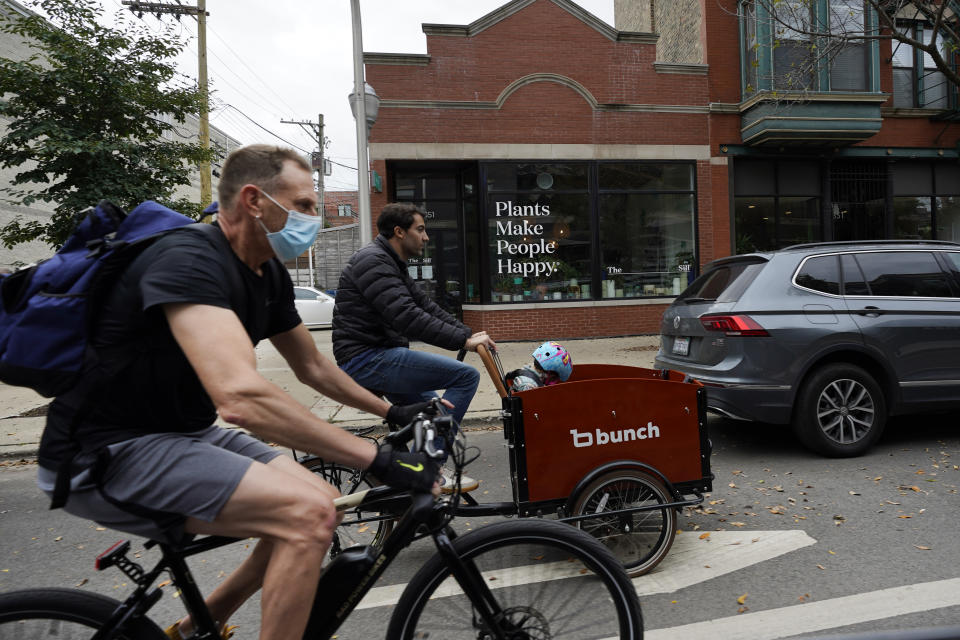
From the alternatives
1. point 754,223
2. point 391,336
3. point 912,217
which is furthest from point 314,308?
point 912,217

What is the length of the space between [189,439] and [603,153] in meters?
13.0

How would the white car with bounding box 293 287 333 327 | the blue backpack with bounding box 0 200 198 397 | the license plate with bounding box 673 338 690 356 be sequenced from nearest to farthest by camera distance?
the blue backpack with bounding box 0 200 198 397, the license plate with bounding box 673 338 690 356, the white car with bounding box 293 287 333 327

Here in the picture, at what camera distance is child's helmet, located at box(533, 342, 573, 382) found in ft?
12.2

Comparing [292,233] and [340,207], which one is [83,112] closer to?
[292,233]

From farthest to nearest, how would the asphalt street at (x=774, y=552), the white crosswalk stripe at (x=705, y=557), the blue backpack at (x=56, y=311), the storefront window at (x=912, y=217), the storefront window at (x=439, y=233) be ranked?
1. the storefront window at (x=912, y=217)
2. the storefront window at (x=439, y=233)
3. the white crosswalk stripe at (x=705, y=557)
4. the asphalt street at (x=774, y=552)
5. the blue backpack at (x=56, y=311)

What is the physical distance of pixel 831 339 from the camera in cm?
527

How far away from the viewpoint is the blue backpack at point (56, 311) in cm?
161

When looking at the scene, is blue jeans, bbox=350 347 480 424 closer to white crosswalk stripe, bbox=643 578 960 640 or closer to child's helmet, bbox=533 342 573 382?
child's helmet, bbox=533 342 573 382

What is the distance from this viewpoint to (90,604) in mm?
1739

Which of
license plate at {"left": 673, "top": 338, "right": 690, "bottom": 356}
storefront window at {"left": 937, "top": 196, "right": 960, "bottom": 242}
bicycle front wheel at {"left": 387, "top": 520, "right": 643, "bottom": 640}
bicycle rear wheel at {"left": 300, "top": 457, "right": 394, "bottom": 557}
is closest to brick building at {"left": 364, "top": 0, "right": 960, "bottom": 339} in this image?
storefront window at {"left": 937, "top": 196, "right": 960, "bottom": 242}

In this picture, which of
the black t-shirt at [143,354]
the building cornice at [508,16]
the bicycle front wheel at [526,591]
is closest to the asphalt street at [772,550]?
the bicycle front wheel at [526,591]

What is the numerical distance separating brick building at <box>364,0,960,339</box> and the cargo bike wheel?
9816mm

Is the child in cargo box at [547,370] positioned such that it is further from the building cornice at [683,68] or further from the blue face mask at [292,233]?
the building cornice at [683,68]

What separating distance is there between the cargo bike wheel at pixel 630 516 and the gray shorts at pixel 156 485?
2.07 metres
